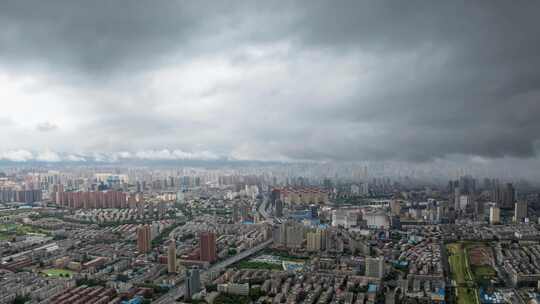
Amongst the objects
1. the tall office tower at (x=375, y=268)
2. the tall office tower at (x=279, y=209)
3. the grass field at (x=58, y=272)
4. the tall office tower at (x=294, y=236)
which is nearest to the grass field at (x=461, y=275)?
the tall office tower at (x=375, y=268)

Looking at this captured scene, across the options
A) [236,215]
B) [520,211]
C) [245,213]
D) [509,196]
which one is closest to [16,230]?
[236,215]

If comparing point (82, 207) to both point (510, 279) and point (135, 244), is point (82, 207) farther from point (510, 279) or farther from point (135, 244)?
point (510, 279)

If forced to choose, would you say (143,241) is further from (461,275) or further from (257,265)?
(461,275)

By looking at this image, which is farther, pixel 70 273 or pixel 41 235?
pixel 41 235

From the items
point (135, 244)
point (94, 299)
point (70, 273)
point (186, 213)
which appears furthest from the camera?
point (186, 213)

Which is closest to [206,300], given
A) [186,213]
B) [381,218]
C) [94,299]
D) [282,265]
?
[94,299]

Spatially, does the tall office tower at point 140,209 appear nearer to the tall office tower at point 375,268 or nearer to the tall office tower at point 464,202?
the tall office tower at point 375,268

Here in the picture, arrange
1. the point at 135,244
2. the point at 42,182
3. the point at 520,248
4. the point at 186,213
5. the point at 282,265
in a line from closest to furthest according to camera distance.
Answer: the point at 282,265 < the point at 520,248 < the point at 135,244 < the point at 186,213 < the point at 42,182
